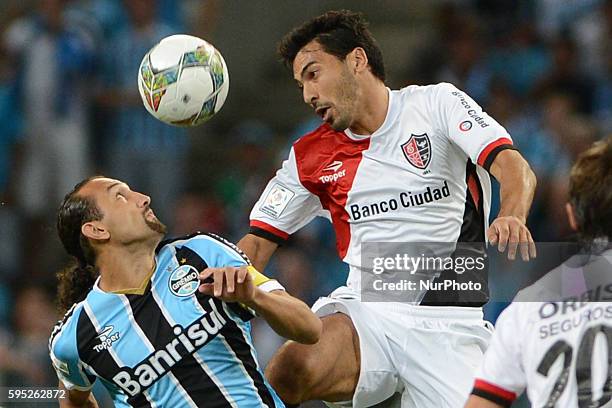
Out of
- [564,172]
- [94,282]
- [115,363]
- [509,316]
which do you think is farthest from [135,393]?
[564,172]

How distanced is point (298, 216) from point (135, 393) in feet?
4.77

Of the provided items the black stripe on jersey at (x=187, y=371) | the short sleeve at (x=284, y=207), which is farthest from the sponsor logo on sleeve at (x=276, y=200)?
the black stripe on jersey at (x=187, y=371)

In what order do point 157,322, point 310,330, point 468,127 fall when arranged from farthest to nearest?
point 468,127 < point 157,322 < point 310,330

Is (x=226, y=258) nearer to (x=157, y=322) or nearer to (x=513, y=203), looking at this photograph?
(x=157, y=322)

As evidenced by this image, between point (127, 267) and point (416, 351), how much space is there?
129cm

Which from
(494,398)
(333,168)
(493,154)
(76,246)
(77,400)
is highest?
(493,154)

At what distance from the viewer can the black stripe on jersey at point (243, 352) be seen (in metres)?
4.47

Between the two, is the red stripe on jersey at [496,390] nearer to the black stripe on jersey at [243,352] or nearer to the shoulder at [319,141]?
the black stripe on jersey at [243,352]

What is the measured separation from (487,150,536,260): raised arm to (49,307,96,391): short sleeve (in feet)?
5.14

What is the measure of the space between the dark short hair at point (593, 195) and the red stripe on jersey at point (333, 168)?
2265 millimetres

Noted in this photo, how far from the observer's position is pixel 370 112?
18.0ft

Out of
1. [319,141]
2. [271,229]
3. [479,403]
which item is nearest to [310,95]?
[319,141]

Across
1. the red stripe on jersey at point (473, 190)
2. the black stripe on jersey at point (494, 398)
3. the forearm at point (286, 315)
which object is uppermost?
the red stripe on jersey at point (473, 190)

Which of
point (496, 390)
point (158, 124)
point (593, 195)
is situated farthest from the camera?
point (158, 124)
